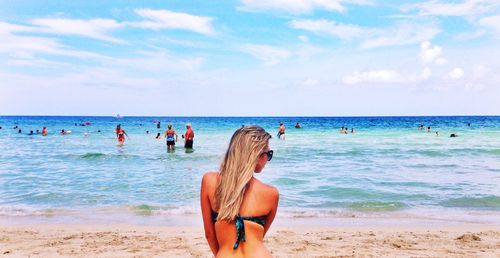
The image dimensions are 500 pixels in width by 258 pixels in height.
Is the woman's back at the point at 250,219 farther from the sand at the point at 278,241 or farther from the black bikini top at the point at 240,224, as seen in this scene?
the sand at the point at 278,241

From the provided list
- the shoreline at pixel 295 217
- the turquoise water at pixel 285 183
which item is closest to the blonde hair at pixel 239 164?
the shoreline at pixel 295 217

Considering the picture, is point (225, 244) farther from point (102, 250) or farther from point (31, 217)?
point (31, 217)

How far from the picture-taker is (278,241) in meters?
6.83

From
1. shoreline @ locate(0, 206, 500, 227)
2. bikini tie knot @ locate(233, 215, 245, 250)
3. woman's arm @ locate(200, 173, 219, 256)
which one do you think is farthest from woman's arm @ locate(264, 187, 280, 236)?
shoreline @ locate(0, 206, 500, 227)

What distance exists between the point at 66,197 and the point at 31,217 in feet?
6.19

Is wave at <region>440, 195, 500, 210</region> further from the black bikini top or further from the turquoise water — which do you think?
the black bikini top

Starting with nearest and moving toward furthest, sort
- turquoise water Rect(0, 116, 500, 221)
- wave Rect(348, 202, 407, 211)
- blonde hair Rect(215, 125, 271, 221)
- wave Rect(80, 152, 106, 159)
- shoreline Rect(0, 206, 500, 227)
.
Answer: blonde hair Rect(215, 125, 271, 221) < shoreline Rect(0, 206, 500, 227) < wave Rect(348, 202, 407, 211) < turquoise water Rect(0, 116, 500, 221) < wave Rect(80, 152, 106, 159)

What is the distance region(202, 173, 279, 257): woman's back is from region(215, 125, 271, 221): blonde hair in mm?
67

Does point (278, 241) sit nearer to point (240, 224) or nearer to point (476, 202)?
point (240, 224)

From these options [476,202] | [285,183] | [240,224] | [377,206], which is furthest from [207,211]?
[285,183]

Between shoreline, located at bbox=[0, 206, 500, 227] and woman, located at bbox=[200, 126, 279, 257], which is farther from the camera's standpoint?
shoreline, located at bbox=[0, 206, 500, 227]

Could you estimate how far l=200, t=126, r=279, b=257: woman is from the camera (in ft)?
8.07

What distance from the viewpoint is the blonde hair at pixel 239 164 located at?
2449 millimetres

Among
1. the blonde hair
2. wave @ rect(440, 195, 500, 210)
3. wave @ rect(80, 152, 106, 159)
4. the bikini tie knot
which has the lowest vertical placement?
wave @ rect(80, 152, 106, 159)
